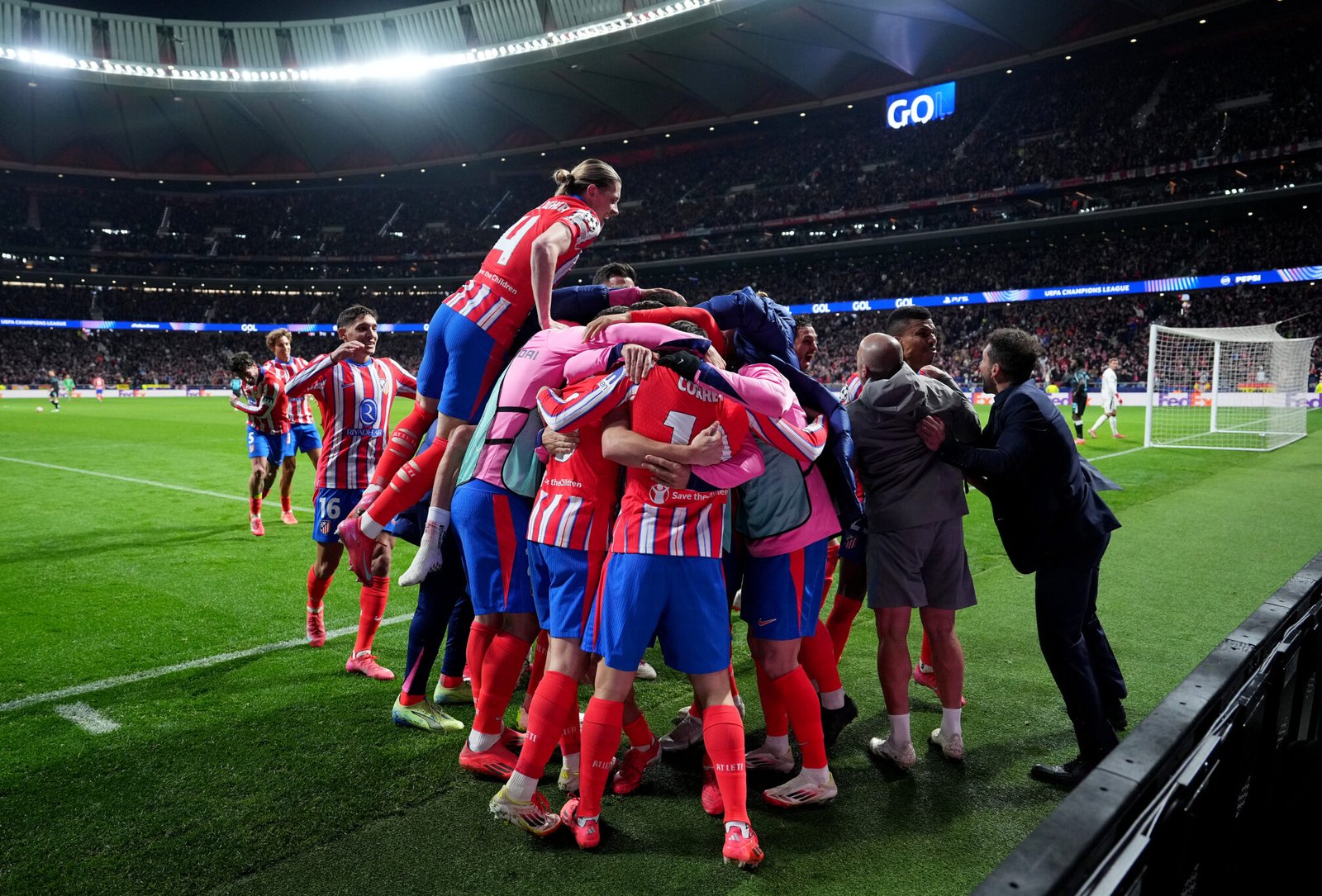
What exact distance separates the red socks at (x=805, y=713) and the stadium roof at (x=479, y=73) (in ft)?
109

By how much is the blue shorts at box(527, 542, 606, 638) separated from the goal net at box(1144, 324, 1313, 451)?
1530 centimetres

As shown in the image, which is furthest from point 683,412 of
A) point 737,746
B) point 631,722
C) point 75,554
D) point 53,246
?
point 53,246

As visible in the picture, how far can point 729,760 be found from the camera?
2932 mm

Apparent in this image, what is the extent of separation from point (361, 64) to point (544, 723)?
46358 millimetres

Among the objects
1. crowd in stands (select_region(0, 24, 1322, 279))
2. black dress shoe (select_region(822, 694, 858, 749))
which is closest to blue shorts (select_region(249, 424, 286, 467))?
black dress shoe (select_region(822, 694, 858, 749))

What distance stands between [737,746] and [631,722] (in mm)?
712

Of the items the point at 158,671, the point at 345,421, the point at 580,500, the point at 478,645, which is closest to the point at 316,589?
the point at 158,671

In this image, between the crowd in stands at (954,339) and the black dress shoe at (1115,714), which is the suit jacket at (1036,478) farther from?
the crowd in stands at (954,339)

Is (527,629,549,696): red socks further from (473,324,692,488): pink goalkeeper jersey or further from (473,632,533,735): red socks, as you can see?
(473,324,692,488): pink goalkeeper jersey

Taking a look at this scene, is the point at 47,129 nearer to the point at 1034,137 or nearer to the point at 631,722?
the point at 1034,137

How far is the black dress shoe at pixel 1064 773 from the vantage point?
3488 millimetres

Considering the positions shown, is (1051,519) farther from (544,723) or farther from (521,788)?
(521,788)

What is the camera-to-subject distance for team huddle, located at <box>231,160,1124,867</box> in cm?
294

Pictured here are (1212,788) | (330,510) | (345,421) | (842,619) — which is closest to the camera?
(1212,788)
